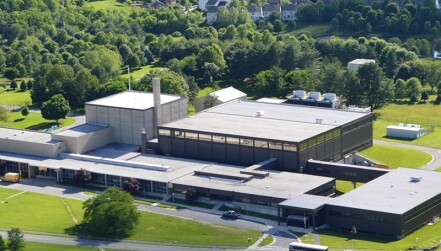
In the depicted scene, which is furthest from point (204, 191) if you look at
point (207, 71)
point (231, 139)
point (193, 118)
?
point (207, 71)

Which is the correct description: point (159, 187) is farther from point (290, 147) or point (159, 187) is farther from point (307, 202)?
point (307, 202)

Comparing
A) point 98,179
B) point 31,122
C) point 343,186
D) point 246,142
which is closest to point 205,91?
point 31,122

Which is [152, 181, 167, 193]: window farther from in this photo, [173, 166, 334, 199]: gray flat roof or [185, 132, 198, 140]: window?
[185, 132, 198, 140]: window

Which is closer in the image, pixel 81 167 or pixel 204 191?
pixel 204 191

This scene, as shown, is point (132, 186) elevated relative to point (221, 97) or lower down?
lower down

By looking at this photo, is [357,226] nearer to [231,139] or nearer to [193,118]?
[231,139]

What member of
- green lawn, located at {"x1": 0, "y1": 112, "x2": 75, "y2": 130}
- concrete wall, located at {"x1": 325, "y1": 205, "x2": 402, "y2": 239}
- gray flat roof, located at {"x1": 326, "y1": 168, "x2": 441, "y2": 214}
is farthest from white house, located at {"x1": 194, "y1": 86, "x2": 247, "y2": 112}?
concrete wall, located at {"x1": 325, "y1": 205, "x2": 402, "y2": 239}

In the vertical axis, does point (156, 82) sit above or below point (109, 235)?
above
